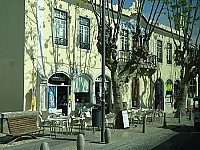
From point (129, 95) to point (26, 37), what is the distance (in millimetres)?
10816

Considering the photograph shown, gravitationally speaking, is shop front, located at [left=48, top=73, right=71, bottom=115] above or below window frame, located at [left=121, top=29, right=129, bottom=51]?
below

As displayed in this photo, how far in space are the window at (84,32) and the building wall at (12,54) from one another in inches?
173

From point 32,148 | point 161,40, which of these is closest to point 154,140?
point 32,148

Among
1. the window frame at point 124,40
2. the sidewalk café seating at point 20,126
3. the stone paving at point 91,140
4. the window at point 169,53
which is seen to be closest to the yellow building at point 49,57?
the window frame at point 124,40

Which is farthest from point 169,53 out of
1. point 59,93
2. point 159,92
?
point 59,93

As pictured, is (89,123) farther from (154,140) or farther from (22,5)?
(22,5)

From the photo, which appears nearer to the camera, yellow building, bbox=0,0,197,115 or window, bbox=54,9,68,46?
yellow building, bbox=0,0,197,115

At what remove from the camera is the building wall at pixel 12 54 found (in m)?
16.0

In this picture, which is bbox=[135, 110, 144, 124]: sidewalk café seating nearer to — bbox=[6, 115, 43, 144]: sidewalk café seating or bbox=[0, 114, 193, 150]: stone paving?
bbox=[0, 114, 193, 150]: stone paving

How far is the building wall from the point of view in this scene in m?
16.0

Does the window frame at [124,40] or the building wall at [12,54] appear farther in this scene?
the window frame at [124,40]

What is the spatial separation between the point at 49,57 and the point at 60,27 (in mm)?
2116

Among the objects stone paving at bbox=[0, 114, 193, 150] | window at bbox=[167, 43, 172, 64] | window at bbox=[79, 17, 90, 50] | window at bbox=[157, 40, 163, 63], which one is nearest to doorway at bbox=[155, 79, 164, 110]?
window at bbox=[157, 40, 163, 63]

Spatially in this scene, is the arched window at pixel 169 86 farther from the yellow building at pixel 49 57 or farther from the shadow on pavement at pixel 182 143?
the shadow on pavement at pixel 182 143
